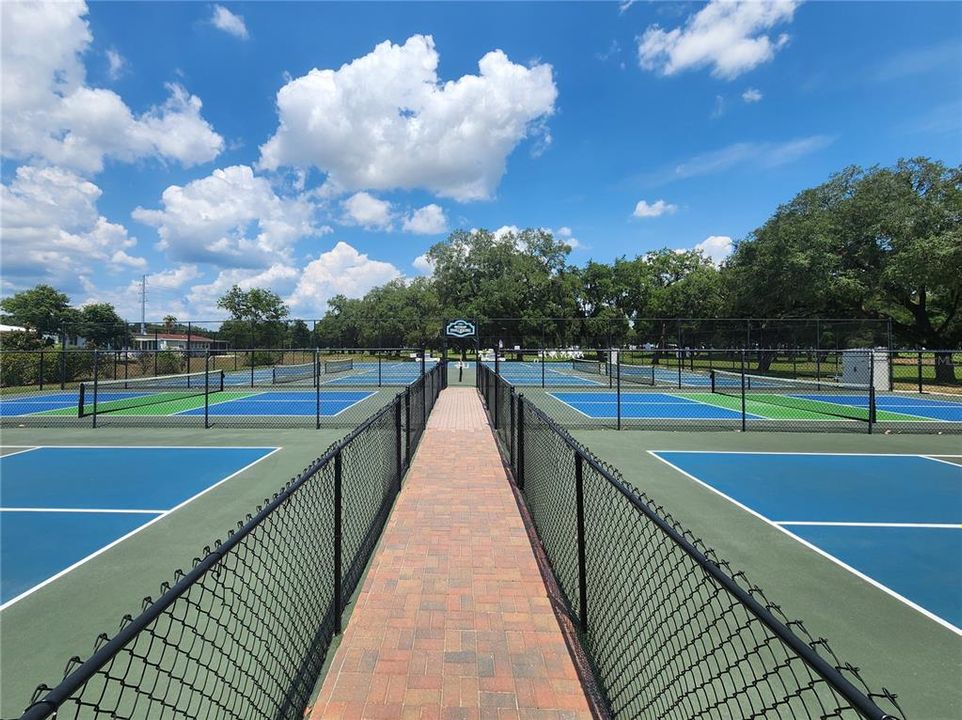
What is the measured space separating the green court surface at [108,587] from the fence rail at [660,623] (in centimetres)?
382

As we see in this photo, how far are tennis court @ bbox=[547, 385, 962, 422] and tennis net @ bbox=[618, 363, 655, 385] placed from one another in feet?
14.4

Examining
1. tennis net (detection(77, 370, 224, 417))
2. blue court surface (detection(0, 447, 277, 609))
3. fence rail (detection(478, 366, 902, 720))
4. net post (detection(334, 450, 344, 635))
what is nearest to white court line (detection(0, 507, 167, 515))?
blue court surface (detection(0, 447, 277, 609))

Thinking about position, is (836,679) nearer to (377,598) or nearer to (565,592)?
(565,592)

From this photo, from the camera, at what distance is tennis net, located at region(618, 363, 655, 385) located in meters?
27.5

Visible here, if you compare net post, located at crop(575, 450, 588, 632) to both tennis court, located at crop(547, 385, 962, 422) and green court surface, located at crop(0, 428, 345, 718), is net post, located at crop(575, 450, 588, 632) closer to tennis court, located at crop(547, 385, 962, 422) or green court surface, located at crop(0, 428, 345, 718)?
green court surface, located at crop(0, 428, 345, 718)

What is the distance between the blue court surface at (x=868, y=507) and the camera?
15.8 feet

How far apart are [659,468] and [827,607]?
15.2 ft

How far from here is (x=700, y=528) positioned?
6066mm

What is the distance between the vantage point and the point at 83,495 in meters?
7.41

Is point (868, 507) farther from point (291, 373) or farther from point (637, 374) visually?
point (291, 373)

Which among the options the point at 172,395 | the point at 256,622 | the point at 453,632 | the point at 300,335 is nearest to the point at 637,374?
the point at 300,335

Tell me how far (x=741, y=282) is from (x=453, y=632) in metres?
38.3

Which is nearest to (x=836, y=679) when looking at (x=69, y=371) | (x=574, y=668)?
(x=574, y=668)

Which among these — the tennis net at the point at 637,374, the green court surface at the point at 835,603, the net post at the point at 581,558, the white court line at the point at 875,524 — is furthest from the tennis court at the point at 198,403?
the tennis net at the point at 637,374
